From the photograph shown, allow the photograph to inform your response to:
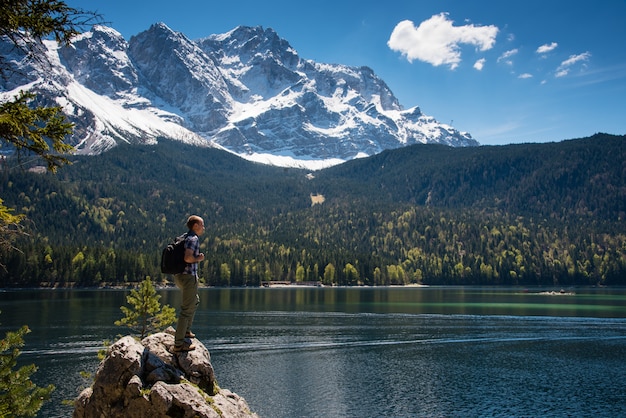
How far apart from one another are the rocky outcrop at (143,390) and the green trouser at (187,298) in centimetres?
164

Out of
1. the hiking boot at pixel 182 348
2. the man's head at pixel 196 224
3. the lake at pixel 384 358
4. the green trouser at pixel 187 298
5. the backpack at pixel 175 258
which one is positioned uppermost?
the man's head at pixel 196 224

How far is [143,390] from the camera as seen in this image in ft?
65.8

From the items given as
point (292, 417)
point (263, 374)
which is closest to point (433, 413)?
point (292, 417)

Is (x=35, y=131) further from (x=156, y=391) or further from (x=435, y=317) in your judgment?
(x=435, y=317)

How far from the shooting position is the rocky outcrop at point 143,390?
65.3ft

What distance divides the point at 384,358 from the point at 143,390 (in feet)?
198

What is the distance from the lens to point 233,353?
77.3 metres

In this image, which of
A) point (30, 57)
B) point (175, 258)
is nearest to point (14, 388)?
point (175, 258)

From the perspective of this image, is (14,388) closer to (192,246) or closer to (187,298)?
(187,298)

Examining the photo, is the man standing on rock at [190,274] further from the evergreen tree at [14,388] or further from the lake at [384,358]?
the lake at [384,358]

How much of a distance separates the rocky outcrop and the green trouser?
5.37 ft

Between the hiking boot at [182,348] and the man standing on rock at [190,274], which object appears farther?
the hiking boot at [182,348]

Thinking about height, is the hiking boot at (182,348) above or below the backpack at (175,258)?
below

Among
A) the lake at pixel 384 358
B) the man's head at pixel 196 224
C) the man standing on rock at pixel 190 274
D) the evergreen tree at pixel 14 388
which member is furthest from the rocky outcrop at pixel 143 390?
the lake at pixel 384 358
